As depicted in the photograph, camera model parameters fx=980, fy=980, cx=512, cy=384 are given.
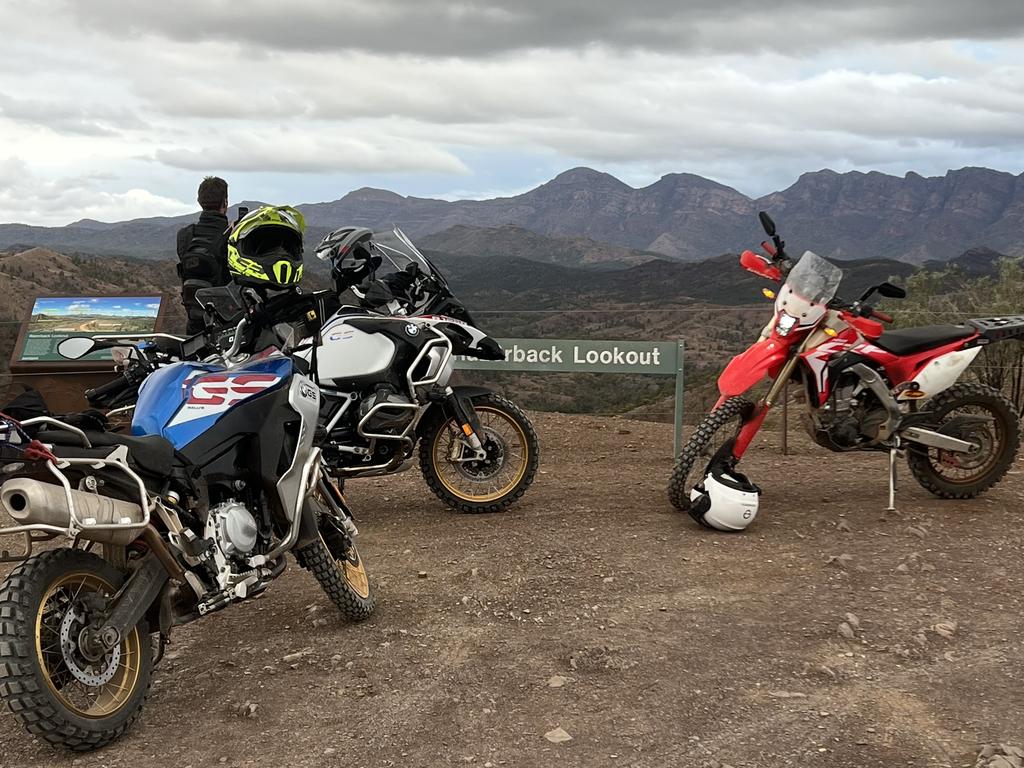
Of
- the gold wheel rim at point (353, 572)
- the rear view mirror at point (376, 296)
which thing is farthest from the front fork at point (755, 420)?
the gold wheel rim at point (353, 572)

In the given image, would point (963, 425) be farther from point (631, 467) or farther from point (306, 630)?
point (306, 630)

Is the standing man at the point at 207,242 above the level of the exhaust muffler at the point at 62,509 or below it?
above

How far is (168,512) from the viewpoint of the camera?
357 centimetres

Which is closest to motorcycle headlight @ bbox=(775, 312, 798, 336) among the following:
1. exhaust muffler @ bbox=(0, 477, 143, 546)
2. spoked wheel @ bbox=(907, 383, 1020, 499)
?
spoked wheel @ bbox=(907, 383, 1020, 499)

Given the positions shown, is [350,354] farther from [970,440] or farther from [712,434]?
[970,440]

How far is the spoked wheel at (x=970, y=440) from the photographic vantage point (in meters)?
6.68

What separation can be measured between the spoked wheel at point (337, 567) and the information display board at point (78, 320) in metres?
5.13

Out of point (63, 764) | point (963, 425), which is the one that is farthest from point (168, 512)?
A: point (963, 425)

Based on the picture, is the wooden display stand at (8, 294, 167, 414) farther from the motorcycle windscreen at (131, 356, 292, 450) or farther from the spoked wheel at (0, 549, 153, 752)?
the spoked wheel at (0, 549, 153, 752)

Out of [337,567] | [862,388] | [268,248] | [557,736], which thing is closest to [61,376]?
[268,248]

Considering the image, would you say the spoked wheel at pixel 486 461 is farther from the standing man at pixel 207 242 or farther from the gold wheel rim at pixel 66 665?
the gold wheel rim at pixel 66 665

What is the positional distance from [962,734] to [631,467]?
5.13 m

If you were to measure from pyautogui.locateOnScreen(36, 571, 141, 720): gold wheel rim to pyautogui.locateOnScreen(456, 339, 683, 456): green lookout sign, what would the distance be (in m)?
5.17

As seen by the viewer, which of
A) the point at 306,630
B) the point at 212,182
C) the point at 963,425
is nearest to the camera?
the point at 306,630
